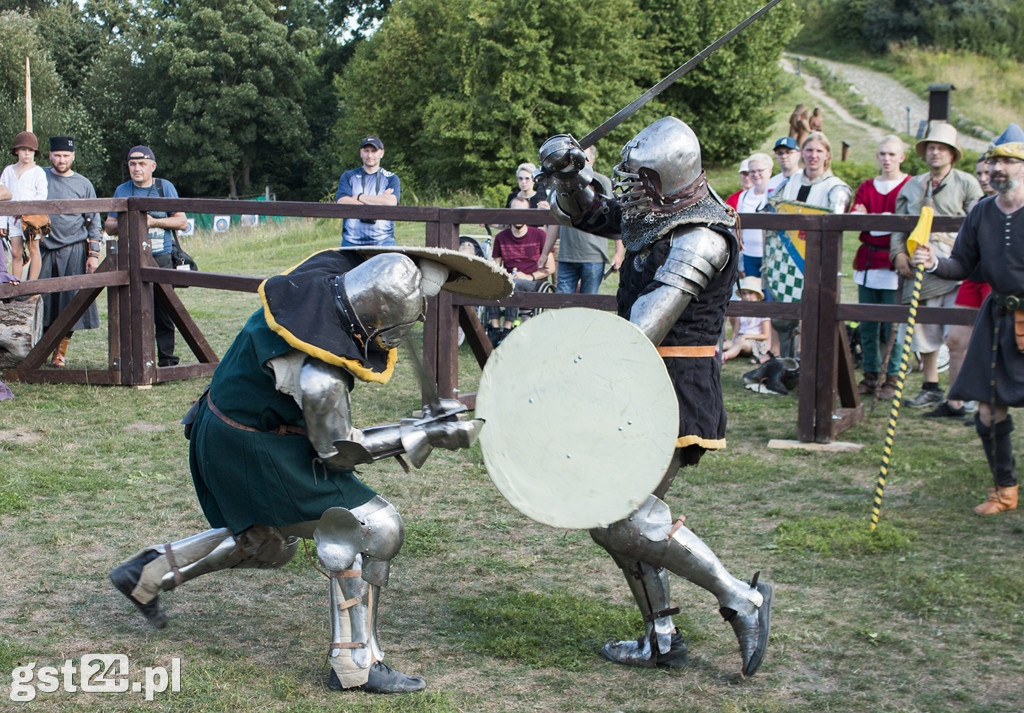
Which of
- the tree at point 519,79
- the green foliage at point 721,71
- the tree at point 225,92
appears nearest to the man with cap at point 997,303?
the tree at point 519,79

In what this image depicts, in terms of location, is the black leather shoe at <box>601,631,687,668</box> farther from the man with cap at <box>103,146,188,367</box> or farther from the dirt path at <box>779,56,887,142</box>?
the dirt path at <box>779,56,887,142</box>

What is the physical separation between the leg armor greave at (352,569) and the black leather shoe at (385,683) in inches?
0.8

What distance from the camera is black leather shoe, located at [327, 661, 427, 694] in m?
3.21

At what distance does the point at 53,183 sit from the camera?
8250mm

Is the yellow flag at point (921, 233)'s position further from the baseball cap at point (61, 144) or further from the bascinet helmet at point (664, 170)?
the baseball cap at point (61, 144)

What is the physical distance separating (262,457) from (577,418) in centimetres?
90

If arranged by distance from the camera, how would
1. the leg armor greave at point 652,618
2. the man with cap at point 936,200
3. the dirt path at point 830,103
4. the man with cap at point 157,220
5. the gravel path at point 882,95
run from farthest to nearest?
the gravel path at point 882,95 < the dirt path at point 830,103 < the man with cap at point 157,220 < the man with cap at point 936,200 < the leg armor greave at point 652,618

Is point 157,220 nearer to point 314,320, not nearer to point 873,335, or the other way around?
point 873,335

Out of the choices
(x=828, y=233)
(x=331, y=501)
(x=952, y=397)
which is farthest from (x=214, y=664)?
(x=828, y=233)

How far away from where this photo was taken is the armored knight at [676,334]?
3273mm

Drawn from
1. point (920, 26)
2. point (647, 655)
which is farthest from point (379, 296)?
point (920, 26)

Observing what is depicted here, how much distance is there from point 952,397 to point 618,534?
233cm

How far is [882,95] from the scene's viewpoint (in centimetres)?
3462

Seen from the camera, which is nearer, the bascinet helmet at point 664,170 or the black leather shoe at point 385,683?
the black leather shoe at point 385,683
